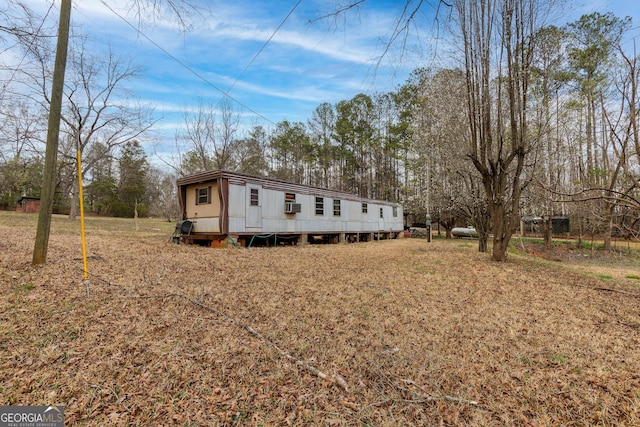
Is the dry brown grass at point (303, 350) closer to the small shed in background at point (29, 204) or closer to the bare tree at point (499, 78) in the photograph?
the bare tree at point (499, 78)

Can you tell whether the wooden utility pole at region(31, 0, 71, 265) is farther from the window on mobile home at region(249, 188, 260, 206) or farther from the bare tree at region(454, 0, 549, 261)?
the bare tree at region(454, 0, 549, 261)

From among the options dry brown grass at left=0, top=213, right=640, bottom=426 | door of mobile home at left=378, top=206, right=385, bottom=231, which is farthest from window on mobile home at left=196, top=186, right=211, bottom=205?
door of mobile home at left=378, top=206, right=385, bottom=231

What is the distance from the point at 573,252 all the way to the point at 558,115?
812 centimetres

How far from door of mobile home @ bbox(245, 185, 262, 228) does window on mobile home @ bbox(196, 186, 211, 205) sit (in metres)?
1.31

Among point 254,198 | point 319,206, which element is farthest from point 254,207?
point 319,206

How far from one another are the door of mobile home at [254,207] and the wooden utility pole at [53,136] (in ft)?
18.8

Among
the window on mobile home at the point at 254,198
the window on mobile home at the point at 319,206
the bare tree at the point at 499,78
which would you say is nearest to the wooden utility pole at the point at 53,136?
the window on mobile home at the point at 254,198

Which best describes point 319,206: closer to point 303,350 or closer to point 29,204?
point 303,350

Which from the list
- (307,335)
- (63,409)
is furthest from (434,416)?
(63,409)

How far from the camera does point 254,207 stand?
33.3 feet

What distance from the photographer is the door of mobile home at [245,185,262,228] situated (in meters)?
9.95

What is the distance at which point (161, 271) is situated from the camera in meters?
5.05

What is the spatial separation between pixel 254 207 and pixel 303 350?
7.86 meters

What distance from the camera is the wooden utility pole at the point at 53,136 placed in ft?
14.2
